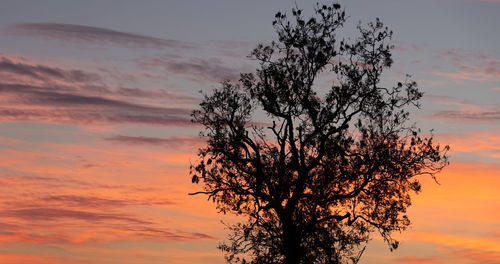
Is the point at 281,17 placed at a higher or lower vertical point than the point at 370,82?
higher

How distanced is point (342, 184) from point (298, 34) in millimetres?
8839

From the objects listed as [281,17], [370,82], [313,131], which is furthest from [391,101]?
[281,17]

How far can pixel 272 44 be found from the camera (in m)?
51.2

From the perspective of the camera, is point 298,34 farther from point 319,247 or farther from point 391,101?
point 319,247

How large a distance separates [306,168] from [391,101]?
6.19 meters

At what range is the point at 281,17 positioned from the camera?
50.8 m

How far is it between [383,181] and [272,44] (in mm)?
10014

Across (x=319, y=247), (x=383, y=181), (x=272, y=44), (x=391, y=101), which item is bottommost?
(x=319, y=247)

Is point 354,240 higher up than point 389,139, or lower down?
lower down

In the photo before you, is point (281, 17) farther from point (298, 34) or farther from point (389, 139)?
point (389, 139)

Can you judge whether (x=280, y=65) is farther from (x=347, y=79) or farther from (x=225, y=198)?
(x=225, y=198)

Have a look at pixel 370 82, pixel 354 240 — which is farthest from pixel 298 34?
pixel 354 240

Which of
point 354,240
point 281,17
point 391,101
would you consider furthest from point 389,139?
point 281,17

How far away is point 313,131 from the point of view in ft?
164
